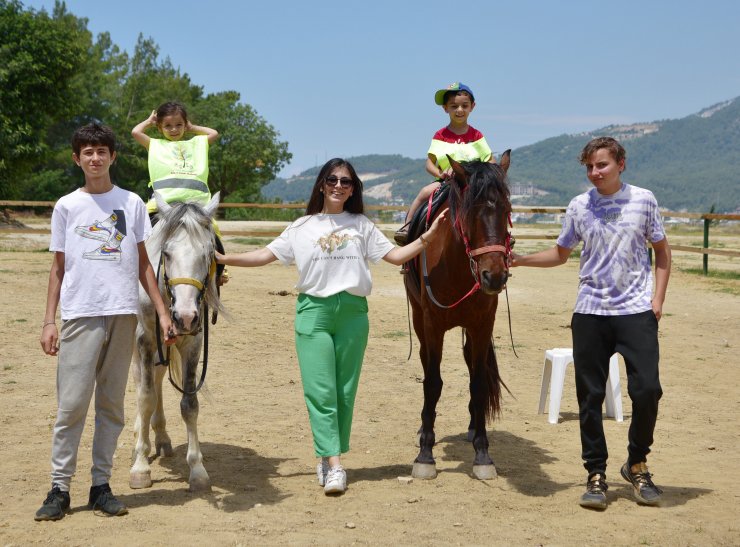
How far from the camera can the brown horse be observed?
479cm

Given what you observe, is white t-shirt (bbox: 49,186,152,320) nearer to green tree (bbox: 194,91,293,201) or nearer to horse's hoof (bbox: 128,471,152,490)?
horse's hoof (bbox: 128,471,152,490)

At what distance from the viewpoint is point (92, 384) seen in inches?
171

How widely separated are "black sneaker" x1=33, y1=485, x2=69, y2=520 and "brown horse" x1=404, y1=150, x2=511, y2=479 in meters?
2.22

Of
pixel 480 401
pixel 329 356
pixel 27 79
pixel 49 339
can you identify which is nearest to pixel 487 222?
pixel 329 356

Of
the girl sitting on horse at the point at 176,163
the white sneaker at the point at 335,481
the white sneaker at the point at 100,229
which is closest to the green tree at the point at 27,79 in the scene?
the girl sitting on horse at the point at 176,163

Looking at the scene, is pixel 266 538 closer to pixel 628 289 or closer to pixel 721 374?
pixel 628 289

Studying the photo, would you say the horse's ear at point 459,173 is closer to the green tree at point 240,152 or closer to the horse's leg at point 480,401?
the horse's leg at point 480,401

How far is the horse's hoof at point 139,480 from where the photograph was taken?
5039 millimetres

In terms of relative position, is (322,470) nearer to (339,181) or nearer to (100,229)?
(339,181)

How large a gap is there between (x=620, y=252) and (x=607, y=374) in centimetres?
74

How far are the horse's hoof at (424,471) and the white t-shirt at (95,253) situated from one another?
219 centimetres

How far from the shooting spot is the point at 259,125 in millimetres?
59312

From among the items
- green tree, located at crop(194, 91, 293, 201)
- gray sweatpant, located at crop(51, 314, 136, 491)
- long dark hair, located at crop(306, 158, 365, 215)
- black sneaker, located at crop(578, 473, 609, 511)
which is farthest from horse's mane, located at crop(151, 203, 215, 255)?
green tree, located at crop(194, 91, 293, 201)

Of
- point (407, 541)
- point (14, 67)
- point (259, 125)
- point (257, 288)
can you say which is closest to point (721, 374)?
point (407, 541)
